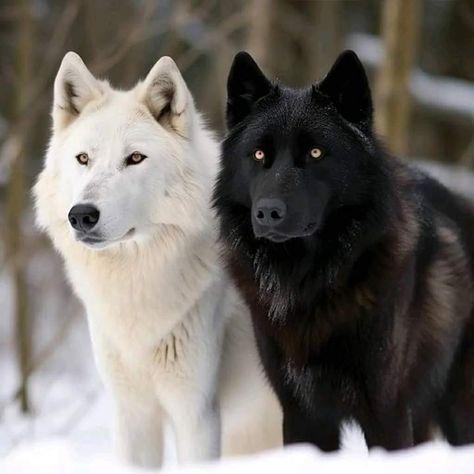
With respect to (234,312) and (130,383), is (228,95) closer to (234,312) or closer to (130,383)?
(234,312)

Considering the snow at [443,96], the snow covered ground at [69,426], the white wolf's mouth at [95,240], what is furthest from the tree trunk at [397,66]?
the white wolf's mouth at [95,240]

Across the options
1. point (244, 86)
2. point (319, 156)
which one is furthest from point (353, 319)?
point (244, 86)

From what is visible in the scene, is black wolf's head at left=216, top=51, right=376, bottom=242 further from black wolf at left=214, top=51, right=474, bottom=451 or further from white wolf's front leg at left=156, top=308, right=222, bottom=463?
white wolf's front leg at left=156, top=308, right=222, bottom=463

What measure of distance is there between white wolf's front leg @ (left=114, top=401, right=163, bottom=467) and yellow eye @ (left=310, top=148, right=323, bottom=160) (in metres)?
1.60

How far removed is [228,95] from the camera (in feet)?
13.3

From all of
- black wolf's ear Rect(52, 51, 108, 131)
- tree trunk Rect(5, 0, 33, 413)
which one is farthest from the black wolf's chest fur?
tree trunk Rect(5, 0, 33, 413)

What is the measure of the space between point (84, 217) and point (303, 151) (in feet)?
3.27

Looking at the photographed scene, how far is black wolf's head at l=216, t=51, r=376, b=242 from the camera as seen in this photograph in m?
3.61

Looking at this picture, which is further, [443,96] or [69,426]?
[443,96]

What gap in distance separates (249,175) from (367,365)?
979 millimetres

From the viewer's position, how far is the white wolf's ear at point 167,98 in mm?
4285

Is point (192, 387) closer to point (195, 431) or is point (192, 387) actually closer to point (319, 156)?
point (195, 431)

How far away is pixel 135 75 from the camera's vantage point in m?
14.1

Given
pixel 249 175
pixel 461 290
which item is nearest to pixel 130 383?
pixel 249 175
